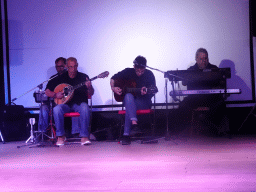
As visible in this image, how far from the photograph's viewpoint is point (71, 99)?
548cm

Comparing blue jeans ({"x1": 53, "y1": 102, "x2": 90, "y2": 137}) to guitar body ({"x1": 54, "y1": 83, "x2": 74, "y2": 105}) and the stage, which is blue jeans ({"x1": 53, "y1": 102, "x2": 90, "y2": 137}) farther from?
the stage

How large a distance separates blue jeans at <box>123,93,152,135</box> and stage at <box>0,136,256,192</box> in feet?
1.92

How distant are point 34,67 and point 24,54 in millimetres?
280

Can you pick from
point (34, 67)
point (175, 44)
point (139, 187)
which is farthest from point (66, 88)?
point (139, 187)

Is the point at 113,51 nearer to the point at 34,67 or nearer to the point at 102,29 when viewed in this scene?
the point at 102,29

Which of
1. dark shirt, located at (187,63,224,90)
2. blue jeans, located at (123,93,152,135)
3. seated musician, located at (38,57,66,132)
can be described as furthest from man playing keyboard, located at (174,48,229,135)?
seated musician, located at (38,57,66,132)

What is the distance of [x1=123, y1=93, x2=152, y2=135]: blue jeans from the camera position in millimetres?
5035

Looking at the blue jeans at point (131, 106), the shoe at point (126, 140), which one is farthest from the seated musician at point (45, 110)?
the shoe at point (126, 140)

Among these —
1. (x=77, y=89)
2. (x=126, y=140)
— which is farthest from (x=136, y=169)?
Result: (x=77, y=89)

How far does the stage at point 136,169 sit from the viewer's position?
243 centimetres

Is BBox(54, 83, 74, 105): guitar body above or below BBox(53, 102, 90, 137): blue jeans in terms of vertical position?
above

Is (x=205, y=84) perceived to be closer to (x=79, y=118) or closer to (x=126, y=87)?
(x=126, y=87)

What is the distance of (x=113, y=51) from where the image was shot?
20.7 feet

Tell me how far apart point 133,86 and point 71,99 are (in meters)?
0.87
